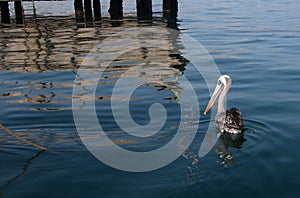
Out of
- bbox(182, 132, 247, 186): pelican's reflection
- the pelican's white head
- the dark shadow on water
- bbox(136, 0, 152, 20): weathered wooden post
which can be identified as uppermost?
bbox(136, 0, 152, 20): weathered wooden post

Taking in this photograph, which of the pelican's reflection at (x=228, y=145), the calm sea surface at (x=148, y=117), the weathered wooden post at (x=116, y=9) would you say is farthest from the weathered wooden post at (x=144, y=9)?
the pelican's reflection at (x=228, y=145)

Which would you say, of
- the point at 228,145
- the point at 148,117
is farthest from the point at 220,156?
the point at 148,117

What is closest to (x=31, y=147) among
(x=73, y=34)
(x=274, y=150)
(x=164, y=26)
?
(x=274, y=150)

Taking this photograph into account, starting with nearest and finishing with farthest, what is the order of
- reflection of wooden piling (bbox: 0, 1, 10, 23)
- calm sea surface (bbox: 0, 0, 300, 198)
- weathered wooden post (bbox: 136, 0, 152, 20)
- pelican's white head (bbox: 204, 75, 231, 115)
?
calm sea surface (bbox: 0, 0, 300, 198) → pelican's white head (bbox: 204, 75, 231, 115) → weathered wooden post (bbox: 136, 0, 152, 20) → reflection of wooden piling (bbox: 0, 1, 10, 23)

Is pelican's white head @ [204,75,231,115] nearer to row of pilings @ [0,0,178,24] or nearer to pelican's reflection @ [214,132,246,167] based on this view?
pelican's reflection @ [214,132,246,167]

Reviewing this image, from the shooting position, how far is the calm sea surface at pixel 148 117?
632 centimetres

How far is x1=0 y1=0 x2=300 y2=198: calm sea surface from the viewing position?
632cm

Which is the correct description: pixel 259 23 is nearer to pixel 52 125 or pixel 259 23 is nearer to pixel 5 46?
pixel 5 46

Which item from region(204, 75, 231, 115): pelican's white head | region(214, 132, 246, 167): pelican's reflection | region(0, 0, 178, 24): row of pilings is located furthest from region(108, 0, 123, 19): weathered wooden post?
region(214, 132, 246, 167): pelican's reflection

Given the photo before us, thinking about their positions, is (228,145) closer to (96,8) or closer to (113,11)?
(113,11)

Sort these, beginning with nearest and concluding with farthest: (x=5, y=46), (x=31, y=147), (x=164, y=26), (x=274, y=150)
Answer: (x=274, y=150)
(x=31, y=147)
(x=5, y=46)
(x=164, y=26)

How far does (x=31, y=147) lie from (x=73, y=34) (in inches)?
588

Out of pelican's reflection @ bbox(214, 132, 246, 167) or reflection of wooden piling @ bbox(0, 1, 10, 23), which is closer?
pelican's reflection @ bbox(214, 132, 246, 167)

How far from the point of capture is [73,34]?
22094 mm
